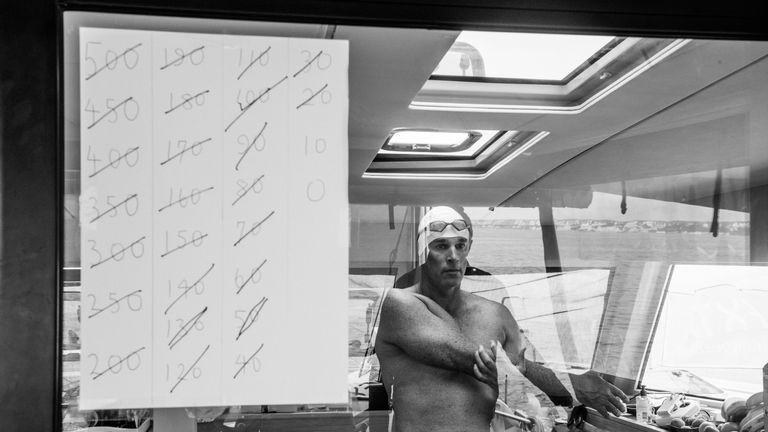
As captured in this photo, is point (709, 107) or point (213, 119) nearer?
point (213, 119)

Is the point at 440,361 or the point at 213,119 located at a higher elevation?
the point at 213,119

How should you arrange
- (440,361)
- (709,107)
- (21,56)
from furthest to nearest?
(709,107)
(440,361)
(21,56)

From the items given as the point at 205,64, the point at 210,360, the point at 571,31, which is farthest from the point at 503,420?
the point at 205,64

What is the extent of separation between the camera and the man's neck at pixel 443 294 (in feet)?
4.96

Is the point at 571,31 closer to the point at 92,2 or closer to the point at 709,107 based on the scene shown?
the point at 709,107

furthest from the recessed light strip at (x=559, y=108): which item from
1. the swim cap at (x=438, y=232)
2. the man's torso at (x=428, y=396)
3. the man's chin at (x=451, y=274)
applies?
the man's torso at (x=428, y=396)

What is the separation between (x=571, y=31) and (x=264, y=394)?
0.85 m

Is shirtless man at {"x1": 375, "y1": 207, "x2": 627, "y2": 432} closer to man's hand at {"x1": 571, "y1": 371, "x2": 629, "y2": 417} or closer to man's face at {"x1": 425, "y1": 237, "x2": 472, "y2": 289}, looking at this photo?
man's face at {"x1": 425, "y1": 237, "x2": 472, "y2": 289}

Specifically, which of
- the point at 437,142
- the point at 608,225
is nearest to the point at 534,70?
the point at 437,142

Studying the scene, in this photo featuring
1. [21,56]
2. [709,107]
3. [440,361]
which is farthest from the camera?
[709,107]

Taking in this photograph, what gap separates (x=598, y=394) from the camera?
162cm

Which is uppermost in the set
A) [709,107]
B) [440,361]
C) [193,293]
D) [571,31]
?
[571,31]

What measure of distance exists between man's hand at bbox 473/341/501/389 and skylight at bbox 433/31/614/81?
497 mm

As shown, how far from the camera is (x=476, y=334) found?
152cm
